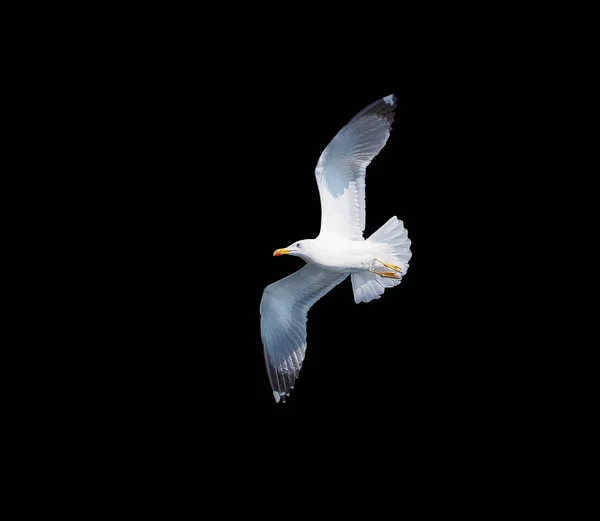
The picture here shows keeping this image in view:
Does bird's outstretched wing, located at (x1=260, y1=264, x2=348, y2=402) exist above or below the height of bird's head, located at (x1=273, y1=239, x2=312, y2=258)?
below

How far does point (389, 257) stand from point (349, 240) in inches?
12.6

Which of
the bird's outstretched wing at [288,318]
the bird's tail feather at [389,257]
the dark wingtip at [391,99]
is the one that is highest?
the dark wingtip at [391,99]

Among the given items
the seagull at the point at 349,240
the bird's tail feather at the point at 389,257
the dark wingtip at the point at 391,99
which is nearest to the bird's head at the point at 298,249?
the seagull at the point at 349,240

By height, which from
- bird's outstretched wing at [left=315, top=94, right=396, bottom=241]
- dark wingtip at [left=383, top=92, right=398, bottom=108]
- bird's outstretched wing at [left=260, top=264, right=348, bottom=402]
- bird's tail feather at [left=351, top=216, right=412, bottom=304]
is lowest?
bird's outstretched wing at [left=260, top=264, right=348, bottom=402]

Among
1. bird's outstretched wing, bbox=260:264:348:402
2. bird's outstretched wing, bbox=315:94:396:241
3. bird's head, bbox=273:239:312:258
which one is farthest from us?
bird's outstretched wing, bbox=260:264:348:402

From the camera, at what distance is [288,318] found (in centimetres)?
719

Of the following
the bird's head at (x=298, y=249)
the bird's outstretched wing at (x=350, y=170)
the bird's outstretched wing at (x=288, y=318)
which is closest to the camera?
the bird's head at (x=298, y=249)

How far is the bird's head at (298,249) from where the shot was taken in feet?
22.1

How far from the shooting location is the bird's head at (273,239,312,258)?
6.74 metres

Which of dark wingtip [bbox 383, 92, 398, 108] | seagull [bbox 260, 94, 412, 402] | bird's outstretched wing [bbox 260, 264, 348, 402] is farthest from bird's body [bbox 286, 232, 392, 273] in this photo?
dark wingtip [bbox 383, 92, 398, 108]

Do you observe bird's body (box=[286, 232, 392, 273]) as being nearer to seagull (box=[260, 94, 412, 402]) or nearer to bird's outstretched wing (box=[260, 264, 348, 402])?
seagull (box=[260, 94, 412, 402])

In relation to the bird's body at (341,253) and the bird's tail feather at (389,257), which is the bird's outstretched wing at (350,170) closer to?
the bird's body at (341,253)

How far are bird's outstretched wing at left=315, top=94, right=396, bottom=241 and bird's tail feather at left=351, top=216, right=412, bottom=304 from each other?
0.18 m

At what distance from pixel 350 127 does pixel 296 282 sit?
1.21 meters
